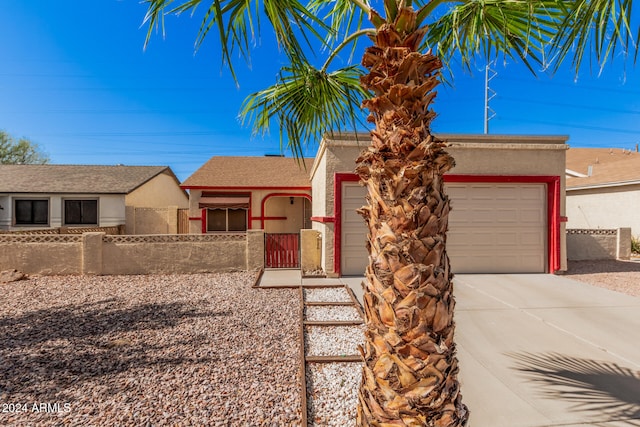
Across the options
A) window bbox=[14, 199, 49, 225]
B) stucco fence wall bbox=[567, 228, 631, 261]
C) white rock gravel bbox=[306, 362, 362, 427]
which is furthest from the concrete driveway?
window bbox=[14, 199, 49, 225]

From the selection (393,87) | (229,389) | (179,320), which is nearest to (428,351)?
(393,87)

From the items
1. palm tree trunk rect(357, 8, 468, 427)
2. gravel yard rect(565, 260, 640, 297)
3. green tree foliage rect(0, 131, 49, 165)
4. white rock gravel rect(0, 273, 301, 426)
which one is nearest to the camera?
palm tree trunk rect(357, 8, 468, 427)

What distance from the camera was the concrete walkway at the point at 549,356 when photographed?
334 centimetres

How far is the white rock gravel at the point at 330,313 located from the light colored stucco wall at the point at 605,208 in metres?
17.3

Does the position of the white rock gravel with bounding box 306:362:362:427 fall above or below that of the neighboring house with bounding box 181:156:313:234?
below

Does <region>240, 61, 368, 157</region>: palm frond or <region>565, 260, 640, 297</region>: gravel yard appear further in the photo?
<region>565, 260, 640, 297</region>: gravel yard

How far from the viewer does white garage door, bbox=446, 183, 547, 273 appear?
394 inches

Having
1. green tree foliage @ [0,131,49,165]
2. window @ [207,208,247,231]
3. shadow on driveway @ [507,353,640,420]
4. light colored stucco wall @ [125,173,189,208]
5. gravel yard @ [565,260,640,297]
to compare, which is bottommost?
shadow on driveway @ [507,353,640,420]

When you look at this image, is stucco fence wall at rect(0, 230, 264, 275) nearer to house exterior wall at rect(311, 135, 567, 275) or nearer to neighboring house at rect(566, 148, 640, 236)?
house exterior wall at rect(311, 135, 567, 275)

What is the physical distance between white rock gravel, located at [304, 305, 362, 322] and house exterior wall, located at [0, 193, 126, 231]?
1831 cm

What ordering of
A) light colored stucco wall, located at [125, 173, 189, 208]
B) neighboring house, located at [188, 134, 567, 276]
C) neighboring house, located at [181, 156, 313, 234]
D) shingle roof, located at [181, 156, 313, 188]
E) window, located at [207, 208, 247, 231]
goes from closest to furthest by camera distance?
neighboring house, located at [188, 134, 567, 276], neighboring house, located at [181, 156, 313, 234], shingle roof, located at [181, 156, 313, 188], window, located at [207, 208, 247, 231], light colored stucco wall, located at [125, 173, 189, 208]

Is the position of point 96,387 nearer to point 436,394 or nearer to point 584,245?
point 436,394

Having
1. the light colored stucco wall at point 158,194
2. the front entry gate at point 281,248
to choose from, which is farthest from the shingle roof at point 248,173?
the front entry gate at point 281,248

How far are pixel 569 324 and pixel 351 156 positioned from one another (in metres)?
6.87
